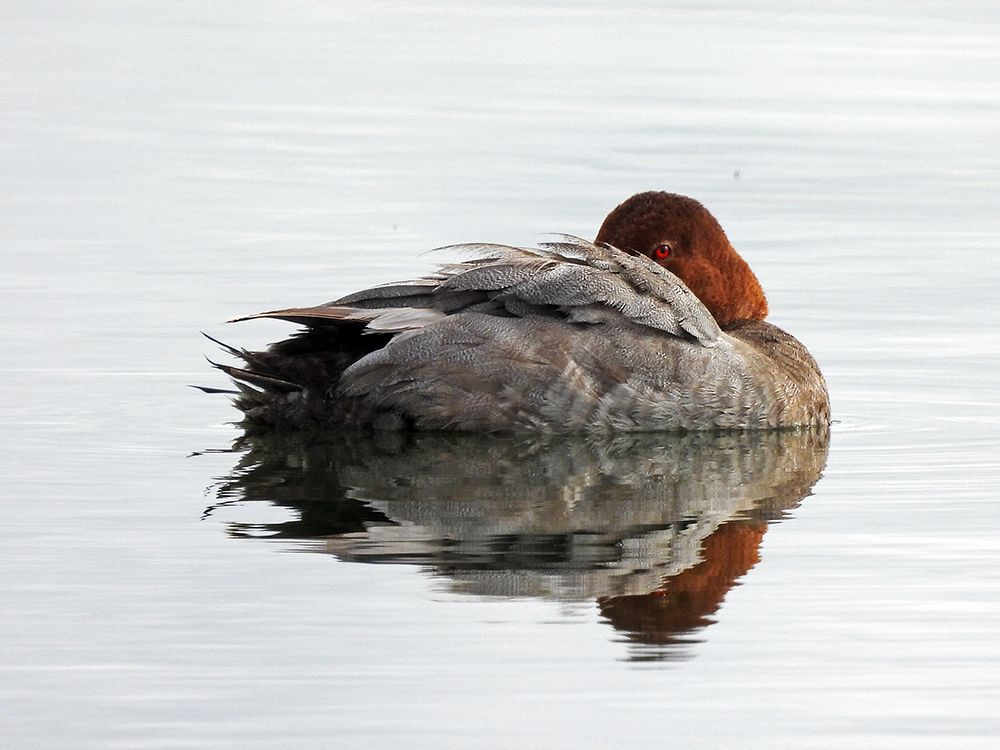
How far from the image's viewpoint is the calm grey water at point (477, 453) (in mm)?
5594

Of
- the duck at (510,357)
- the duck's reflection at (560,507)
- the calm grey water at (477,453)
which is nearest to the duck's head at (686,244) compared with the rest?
the duck at (510,357)

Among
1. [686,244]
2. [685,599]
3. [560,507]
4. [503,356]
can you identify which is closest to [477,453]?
[503,356]

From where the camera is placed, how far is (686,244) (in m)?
10.1

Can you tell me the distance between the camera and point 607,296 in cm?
915

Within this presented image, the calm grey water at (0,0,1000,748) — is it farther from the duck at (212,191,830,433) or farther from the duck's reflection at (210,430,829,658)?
the duck at (212,191,830,433)

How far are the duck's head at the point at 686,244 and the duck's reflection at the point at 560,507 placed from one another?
1.00 m

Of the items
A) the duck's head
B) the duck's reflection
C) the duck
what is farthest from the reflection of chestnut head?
the duck's head

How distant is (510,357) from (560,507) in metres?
1.42

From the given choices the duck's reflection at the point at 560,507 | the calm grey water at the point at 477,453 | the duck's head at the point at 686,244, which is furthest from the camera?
the duck's head at the point at 686,244

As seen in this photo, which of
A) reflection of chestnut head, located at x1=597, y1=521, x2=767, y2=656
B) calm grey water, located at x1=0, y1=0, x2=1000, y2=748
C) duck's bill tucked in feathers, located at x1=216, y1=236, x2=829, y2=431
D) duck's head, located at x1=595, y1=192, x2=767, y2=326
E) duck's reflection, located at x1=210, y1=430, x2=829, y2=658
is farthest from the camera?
duck's head, located at x1=595, y1=192, x2=767, y2=326

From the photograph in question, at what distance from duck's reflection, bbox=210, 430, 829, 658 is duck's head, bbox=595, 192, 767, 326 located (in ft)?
3.28

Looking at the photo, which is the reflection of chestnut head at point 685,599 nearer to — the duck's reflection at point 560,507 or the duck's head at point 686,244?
the duck's reflection at point 560,507

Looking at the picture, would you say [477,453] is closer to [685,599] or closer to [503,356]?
[503,356]

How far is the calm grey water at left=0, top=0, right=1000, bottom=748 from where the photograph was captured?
18.4 feet
